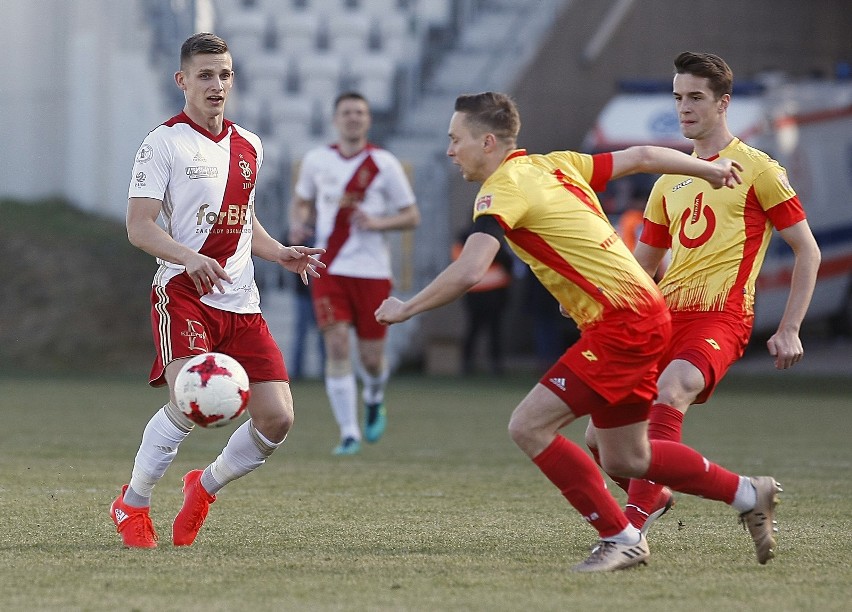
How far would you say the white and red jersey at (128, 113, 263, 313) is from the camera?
5.97m

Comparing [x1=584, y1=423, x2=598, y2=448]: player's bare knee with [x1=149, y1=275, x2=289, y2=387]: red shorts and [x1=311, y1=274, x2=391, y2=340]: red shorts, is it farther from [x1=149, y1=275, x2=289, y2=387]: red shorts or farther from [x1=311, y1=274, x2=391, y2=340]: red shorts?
[x1=311, y1=274, x2=391, y2=340]: red shorts

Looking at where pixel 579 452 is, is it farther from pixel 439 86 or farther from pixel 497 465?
pixel 439 86

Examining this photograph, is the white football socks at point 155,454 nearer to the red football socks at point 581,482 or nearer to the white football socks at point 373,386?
the red football socks at point 581,482

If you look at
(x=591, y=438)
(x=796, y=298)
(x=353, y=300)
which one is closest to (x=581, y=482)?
(x=591, y=438)

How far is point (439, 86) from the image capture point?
2056 cm

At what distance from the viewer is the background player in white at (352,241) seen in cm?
1020

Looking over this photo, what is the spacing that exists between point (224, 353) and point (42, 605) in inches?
66.1

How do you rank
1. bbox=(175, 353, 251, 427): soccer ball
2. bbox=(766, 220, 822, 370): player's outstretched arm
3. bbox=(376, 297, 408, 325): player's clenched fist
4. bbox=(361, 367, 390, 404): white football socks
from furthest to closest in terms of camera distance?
bbox=(361, 367, 390, 404): white football socks < bbox=(766, 220, 822, 370): player's outstretched arm < bbox=(175, 353, 251, 427): soccer ball < bbox=(376, 297, 408, 325): player's clenched fist

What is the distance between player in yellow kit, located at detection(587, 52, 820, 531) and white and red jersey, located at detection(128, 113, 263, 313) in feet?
5.21

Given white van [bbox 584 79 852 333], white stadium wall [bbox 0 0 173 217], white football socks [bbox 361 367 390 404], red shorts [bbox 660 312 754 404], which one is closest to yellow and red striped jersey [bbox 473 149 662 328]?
red shorts [bbox 660 312 754 404]

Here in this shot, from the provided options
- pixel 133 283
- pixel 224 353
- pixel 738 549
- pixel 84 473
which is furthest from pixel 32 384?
pixel 738 549

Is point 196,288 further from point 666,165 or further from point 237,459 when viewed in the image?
point 666,165

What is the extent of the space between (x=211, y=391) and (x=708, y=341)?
1931 mm

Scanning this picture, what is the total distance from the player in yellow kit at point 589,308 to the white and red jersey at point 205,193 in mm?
1098
